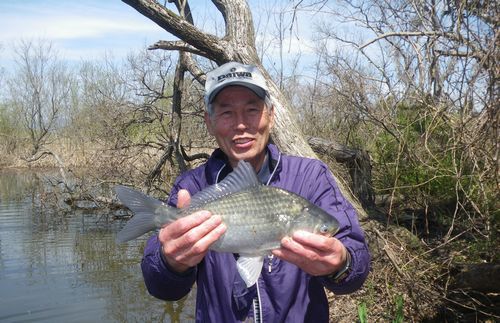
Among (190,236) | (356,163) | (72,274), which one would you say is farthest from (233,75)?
(72,274)

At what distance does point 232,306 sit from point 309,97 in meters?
11.0

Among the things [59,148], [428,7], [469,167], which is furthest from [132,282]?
[59,148]

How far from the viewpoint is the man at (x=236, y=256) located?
2.38 meters

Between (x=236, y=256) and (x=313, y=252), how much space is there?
599 millimetres

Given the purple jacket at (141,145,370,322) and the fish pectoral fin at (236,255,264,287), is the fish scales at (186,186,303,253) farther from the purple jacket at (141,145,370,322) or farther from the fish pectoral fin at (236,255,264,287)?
the purple jacket at (141,145,370,322)

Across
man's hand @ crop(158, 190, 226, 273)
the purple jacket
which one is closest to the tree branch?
the purple jacket

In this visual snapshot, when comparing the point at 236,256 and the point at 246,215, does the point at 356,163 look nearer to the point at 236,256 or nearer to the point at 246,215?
the point at 236,256

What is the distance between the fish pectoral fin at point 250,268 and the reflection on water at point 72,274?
259 inches

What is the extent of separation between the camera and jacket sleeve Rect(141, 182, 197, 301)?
258cm

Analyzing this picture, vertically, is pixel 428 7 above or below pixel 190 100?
above

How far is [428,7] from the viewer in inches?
269

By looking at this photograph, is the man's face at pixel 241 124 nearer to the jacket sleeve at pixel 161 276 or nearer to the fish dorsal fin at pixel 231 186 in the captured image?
the fish dorsal fin at pixel 231 186

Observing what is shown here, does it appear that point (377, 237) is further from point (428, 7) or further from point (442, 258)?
point (428, 7)

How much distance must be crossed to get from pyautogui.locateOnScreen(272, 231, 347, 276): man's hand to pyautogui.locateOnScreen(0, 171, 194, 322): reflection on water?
6.70m
